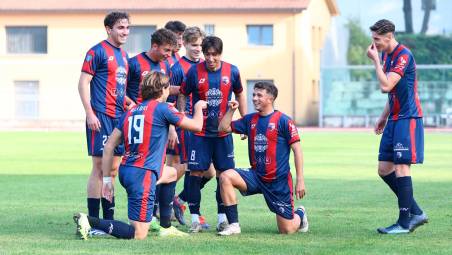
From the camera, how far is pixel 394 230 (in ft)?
35.1

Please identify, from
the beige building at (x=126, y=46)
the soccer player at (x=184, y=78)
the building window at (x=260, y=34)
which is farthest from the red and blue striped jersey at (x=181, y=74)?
the building window at (x=260, y=34)

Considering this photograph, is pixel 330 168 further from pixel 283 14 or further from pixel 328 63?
pixel 328 63

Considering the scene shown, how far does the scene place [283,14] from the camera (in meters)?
57.2

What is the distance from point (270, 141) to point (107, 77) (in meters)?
1.90

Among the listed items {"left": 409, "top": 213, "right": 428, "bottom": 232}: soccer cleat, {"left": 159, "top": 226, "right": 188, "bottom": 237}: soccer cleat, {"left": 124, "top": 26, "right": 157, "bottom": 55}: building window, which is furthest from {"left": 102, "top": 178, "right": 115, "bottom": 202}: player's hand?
{"left": 124, "top": 26, "right": 157, "bottom": 55}: building window

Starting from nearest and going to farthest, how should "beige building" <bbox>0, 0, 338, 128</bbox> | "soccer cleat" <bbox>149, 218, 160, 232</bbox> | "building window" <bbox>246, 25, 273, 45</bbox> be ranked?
"soccer cleat" <bbox>149, 218, 160, 232</bbox> → "beige building" <bbox>0, 0, 338, 128</bbox> → "building window" <bbox>246, 25, 273, 45</bbox>

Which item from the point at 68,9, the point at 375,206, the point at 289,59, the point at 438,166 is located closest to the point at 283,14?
the point at 289,59

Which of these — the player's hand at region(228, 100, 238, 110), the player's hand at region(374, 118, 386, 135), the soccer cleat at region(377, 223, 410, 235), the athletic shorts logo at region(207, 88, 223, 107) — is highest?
the athletic shorts logo at region(207, 88, 223, 107)

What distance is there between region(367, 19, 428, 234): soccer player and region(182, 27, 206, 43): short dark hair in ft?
6.36

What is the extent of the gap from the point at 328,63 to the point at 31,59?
16.9m

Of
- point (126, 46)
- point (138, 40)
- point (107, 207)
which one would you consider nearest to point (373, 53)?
point (107, 207)

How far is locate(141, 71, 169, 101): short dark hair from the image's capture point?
10.3 m

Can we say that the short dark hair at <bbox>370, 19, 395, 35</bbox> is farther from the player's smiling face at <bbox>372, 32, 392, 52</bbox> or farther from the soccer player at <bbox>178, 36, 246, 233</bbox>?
the soccer player at <bbox>178, 36, 246, 233</bbox>

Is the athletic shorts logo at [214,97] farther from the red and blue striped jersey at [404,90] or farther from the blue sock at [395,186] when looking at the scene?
the blue sock at [395,186]
